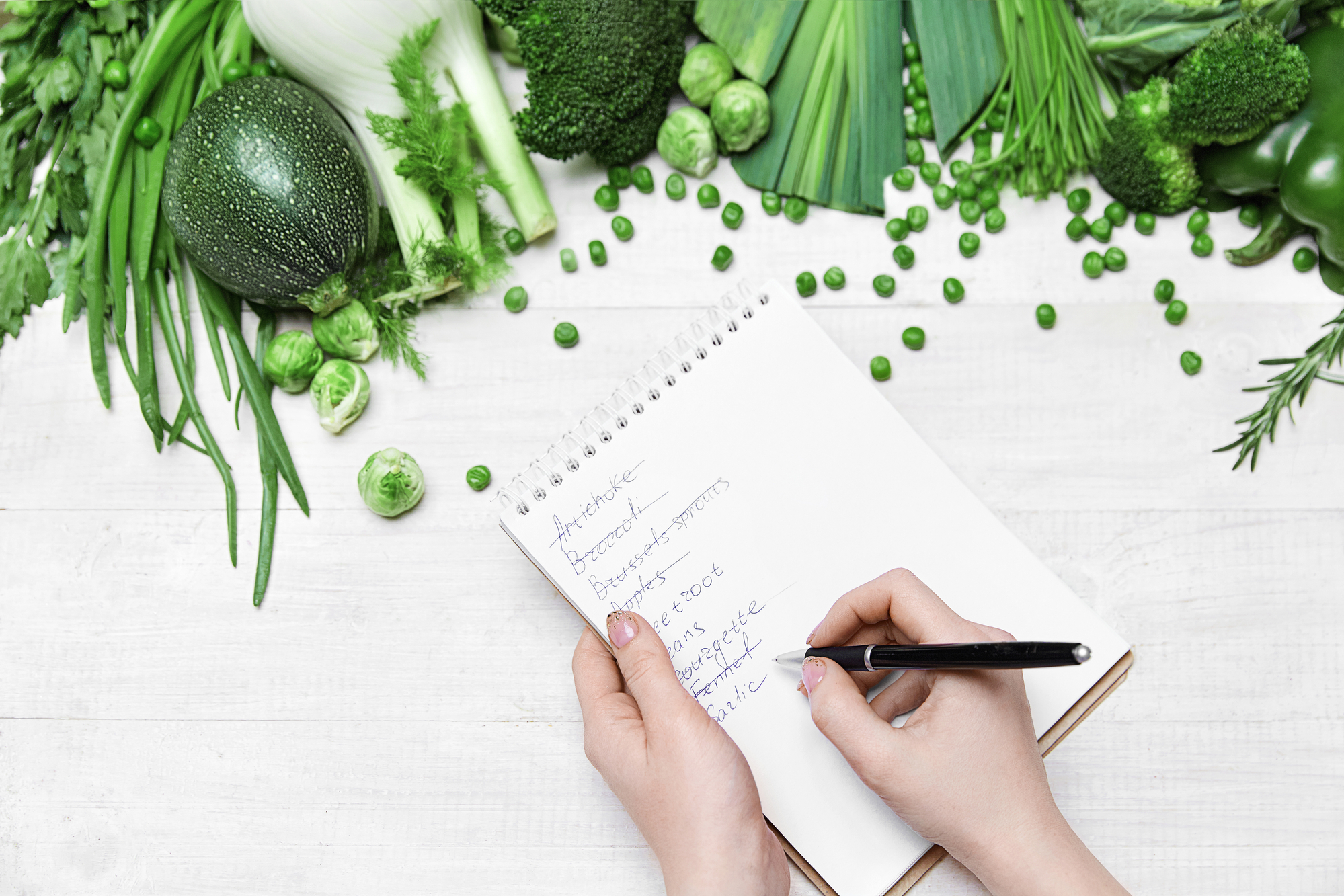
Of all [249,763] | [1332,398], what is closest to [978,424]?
[1332,398]

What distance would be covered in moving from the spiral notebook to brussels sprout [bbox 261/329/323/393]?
32cm

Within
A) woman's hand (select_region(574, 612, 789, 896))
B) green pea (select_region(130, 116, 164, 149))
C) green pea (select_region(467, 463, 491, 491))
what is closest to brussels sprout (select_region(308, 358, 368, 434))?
green pea (select_region(467, 463, 491, 491))

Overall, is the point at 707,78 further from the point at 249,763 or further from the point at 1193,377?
the point at 249,763

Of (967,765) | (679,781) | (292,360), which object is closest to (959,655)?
(967,765)

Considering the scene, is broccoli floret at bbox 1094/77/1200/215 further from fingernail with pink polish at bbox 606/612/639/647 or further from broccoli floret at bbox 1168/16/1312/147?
fingernail with pink polish at bbox 606/612/639/647

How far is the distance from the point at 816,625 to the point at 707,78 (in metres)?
0.70

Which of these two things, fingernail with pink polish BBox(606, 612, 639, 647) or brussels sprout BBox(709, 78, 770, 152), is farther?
brussels sprout BBox(709, 78, 770, 152)

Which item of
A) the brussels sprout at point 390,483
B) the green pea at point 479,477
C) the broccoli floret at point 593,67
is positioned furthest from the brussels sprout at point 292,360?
the broccoli floret at point 593,67

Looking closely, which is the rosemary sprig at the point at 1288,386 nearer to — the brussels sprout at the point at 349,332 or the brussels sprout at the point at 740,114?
the brussels sprout at the point at 740,114

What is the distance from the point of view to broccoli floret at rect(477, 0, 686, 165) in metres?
1.05

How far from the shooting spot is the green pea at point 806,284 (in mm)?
1128

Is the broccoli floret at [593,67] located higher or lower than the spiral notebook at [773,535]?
higher

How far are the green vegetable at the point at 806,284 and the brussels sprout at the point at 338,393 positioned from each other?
57cm

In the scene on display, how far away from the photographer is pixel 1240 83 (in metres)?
1.03
